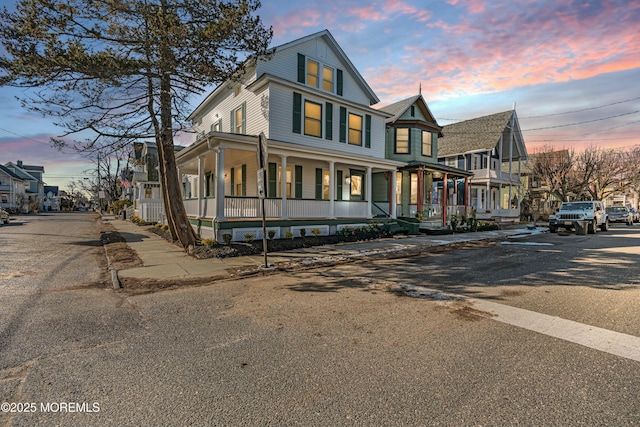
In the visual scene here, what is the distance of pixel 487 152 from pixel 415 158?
37.4 ft

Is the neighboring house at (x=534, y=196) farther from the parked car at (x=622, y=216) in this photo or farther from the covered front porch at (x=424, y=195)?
the covered front porch at (x=424, y=195)

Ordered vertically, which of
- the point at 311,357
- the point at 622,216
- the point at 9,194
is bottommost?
the point at 311,357

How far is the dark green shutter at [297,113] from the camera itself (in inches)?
603

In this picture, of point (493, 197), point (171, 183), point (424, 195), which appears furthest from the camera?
point (493, 197)

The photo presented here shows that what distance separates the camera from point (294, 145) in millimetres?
13891

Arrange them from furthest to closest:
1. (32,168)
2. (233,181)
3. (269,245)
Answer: (32,168)
(233,181)
(269,245)

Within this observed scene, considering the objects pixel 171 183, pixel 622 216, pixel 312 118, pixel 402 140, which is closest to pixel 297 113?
pixel 312 118

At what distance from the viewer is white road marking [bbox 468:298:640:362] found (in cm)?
379

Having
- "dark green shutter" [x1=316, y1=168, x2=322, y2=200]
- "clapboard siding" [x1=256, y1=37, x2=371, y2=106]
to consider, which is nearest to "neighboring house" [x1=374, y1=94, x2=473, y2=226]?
"clapboard siding" [x1=256, y1=37, x2=371, y2=106]

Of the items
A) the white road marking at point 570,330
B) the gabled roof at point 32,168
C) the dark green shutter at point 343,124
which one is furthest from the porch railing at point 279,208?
the gabled roof at point 32,168

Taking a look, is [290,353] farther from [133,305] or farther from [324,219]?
[324,219]

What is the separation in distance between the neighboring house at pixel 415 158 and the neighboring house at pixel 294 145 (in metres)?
1.64

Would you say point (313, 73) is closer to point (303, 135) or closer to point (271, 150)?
point (303, 135)

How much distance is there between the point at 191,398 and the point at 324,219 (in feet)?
40.0
